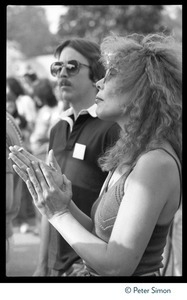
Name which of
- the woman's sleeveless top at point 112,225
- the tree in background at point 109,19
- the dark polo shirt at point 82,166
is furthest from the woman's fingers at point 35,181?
the tree in background at point 109,19

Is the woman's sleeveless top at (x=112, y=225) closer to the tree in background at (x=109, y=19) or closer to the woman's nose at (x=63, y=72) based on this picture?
the woman's nose at (x=63, y=72)

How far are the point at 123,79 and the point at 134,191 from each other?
433 mm

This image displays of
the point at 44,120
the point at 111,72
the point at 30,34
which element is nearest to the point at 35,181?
the point at 111,72

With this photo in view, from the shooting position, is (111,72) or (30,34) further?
(30,34)

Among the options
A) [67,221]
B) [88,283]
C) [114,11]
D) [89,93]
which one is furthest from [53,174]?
[114,11]

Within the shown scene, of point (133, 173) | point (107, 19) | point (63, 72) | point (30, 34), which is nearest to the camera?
point (133, 173)

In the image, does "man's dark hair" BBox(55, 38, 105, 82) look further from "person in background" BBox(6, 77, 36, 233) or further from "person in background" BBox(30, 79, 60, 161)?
"person in background" BBox(6, 77, 36, 233)

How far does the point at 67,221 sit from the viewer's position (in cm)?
171

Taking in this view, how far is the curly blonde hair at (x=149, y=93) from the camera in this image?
1.76 meters

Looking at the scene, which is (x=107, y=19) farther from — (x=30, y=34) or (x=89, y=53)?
(x=30, y=34)

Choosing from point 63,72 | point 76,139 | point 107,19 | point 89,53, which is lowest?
point 76,139

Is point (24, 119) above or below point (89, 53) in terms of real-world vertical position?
below

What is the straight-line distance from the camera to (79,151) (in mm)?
2781

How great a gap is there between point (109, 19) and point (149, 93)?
86.9 ft
